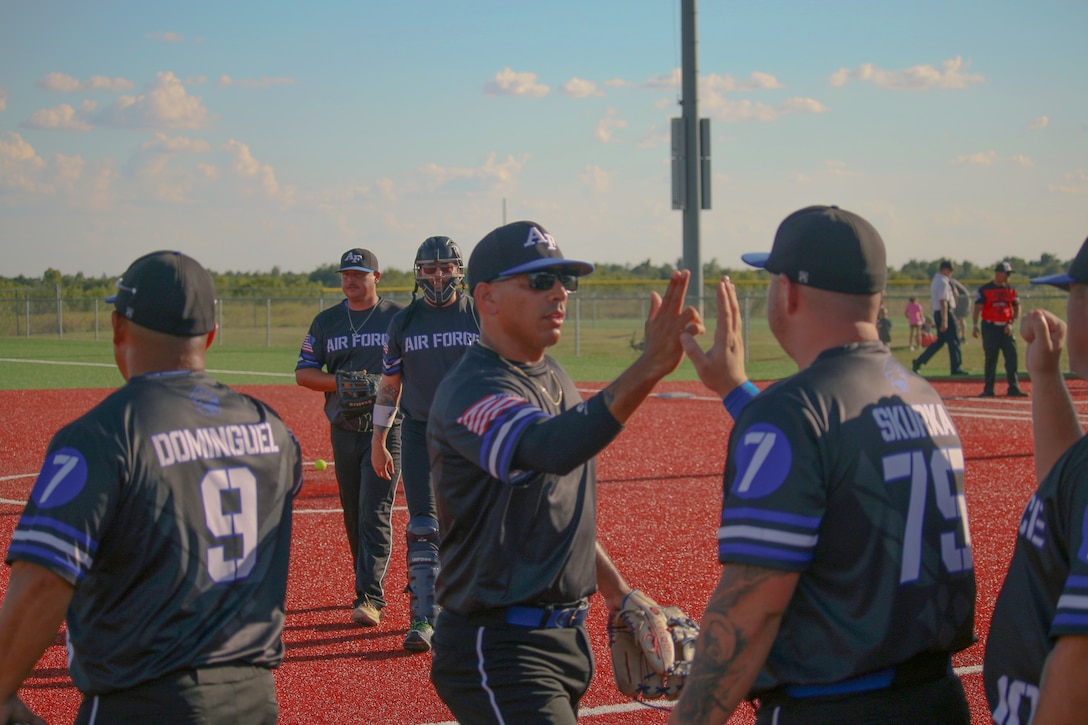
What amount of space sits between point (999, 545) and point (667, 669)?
6347mm

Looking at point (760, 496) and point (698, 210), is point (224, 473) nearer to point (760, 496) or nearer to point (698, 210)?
point (760, 496)

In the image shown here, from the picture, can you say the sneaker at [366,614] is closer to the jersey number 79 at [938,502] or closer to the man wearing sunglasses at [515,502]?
the man wearing sunglasses at [515,502]

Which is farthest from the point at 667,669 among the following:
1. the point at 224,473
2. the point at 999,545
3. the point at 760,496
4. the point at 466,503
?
the point at 999,545

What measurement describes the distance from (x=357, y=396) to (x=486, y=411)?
440 cm

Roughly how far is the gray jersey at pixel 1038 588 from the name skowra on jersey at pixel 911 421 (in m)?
0.31

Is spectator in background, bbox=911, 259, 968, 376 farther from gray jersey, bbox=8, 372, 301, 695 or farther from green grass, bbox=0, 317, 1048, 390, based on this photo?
gray jersey, bbox=8, 372, 301, 695

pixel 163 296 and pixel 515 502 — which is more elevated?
pixel 163 296

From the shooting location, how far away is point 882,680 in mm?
2705

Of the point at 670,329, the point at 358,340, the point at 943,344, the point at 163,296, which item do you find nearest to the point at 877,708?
the point at 670,329

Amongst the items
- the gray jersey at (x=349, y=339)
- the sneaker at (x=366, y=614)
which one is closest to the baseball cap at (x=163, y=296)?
the sneaker at (x=366, y=614)

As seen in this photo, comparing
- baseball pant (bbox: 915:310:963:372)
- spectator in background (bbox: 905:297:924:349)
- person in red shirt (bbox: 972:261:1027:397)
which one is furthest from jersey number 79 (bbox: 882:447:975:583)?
spectator in background (bbox: 905:297:924:349)

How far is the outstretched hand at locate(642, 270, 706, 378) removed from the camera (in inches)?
124

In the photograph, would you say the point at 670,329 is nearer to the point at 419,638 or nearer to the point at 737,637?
the point at 737,637

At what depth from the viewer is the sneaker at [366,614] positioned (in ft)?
23.2
